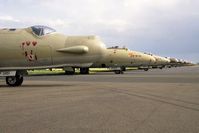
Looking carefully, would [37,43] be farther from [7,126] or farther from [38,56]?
[7,126]

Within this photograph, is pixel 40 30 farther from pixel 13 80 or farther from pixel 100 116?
pixel 100 116

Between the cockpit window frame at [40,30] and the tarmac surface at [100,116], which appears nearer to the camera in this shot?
the tarmac surface at [100,116]

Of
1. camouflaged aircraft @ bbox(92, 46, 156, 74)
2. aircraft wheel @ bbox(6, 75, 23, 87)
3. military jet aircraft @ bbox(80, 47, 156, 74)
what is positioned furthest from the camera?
camouflaged aircraft @ bbox(92, 46, 156, 74)

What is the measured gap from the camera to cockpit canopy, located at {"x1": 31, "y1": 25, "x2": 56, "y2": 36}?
1827 centimetres

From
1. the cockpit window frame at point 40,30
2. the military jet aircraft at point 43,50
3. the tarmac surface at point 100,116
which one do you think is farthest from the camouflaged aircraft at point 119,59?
the tarmac surface at point 100,116

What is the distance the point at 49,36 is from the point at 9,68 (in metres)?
2.13

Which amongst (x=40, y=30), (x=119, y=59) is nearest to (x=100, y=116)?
(x=40, y=30)

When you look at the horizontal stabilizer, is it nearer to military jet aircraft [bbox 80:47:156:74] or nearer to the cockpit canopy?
the cockpit canopy

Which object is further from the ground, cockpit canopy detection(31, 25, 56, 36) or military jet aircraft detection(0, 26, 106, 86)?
cockpit canopy detection(31, 25, 56, 36)

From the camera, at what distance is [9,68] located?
17969 mm

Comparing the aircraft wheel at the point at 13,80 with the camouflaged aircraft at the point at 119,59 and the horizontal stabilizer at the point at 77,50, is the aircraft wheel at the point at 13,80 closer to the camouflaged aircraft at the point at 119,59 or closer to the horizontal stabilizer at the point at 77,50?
the horizontal stabilizer at the point at 77,50

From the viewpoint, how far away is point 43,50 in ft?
57.9

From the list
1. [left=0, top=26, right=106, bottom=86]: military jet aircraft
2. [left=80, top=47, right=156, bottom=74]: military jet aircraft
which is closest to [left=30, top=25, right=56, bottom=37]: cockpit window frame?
[left=0, top=26, right=106, bottom=86]: military jet aircraft

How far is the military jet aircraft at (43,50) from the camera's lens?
57.4ft
